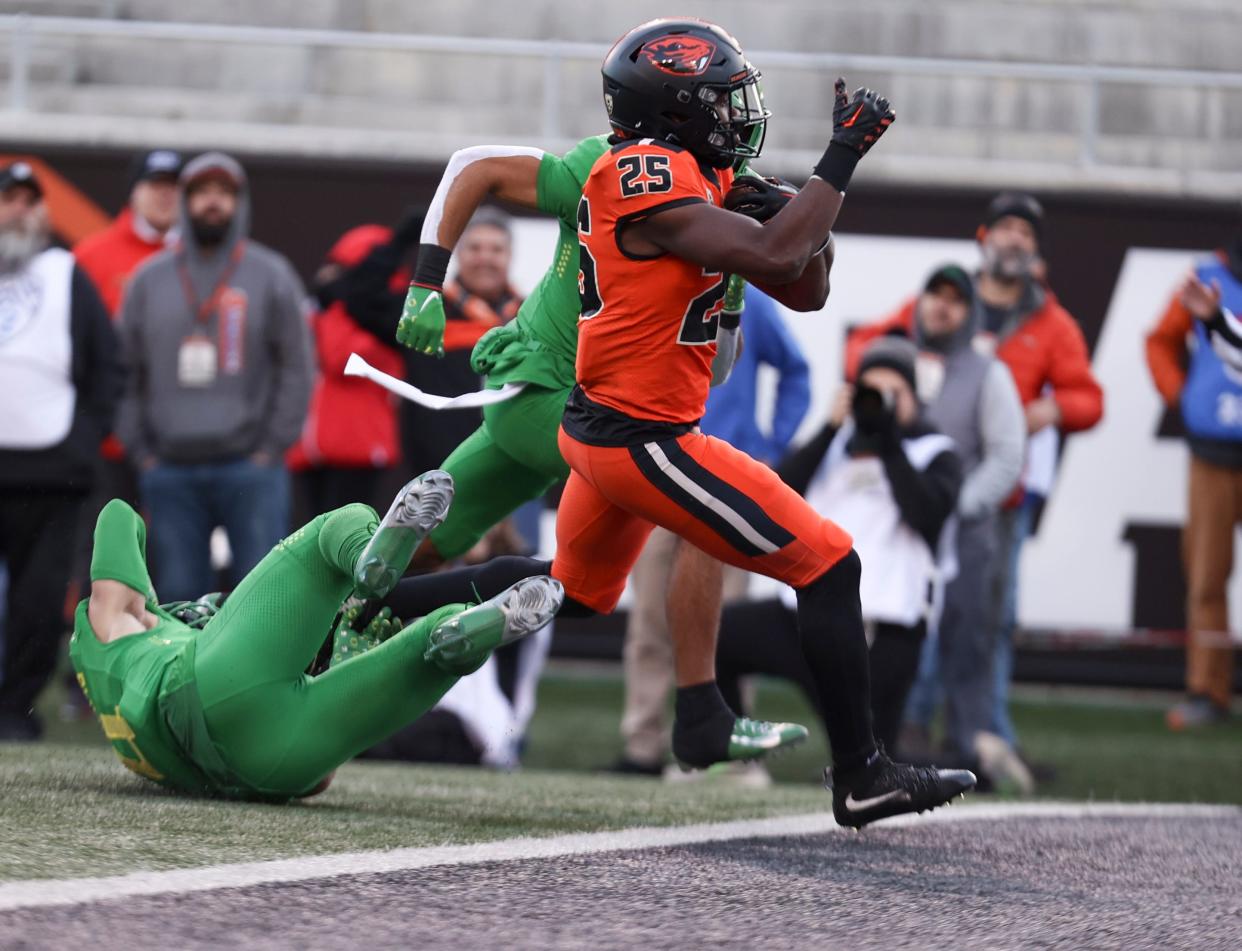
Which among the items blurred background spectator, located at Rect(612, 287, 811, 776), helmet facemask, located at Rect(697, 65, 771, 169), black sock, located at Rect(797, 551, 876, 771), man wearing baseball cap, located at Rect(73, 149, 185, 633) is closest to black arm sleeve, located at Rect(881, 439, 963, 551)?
blurred background spectator, located at Rect(612, 287, 811, 776)

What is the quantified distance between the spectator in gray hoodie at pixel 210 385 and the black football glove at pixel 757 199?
3778 mm

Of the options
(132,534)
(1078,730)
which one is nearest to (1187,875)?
(132,534)

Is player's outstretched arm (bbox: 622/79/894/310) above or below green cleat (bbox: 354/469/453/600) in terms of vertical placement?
above

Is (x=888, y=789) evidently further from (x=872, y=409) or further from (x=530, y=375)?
(x=872, y=409)

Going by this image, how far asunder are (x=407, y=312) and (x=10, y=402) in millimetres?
3286

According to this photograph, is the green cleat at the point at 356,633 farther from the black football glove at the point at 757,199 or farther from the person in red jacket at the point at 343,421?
the person in red jacket at the point at 343,421

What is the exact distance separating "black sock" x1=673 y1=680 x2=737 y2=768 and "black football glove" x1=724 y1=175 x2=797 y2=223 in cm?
132

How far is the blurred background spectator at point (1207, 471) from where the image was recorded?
955cm

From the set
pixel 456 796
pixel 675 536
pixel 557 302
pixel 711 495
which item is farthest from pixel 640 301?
pixel 675 536

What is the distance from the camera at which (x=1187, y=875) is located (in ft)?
14.2

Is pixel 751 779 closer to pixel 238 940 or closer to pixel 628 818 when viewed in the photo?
pixel 628 818

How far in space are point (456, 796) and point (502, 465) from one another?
0.92 metres

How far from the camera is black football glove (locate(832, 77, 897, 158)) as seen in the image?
433cm

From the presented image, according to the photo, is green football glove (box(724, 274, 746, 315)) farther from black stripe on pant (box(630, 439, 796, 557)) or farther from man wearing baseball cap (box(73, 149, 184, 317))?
man wearing baseball cap (box(73, 149, 184, 317))
